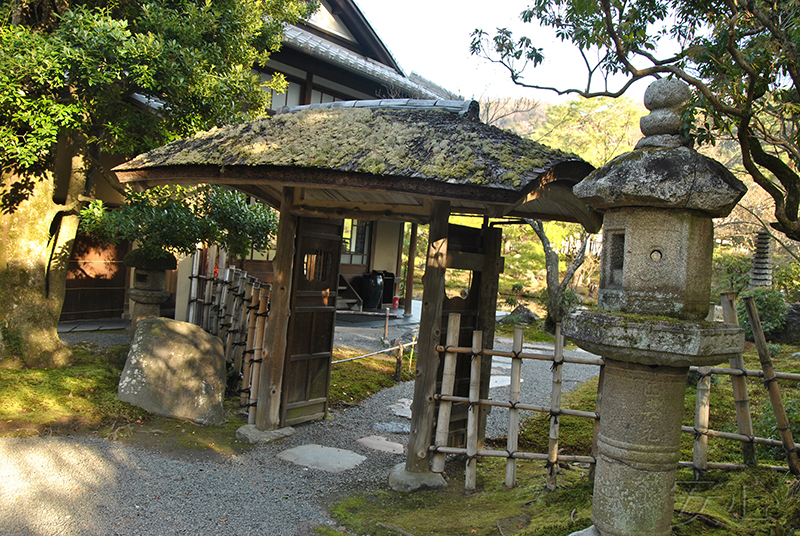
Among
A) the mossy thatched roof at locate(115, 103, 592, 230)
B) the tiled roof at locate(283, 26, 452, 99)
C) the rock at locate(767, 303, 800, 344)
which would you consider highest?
the tiled roof at locate(283, 26, 452, 99)

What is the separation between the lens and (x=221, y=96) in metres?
7.00

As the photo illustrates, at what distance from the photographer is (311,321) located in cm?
704

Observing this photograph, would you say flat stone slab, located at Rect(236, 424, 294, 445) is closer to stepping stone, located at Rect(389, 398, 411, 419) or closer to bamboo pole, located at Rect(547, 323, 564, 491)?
stepping stone, located at Rect(389, 398, 411, 419)

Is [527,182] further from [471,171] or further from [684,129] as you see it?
[684,129]

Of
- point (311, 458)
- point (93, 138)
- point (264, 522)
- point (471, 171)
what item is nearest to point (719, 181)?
point (471, 171)

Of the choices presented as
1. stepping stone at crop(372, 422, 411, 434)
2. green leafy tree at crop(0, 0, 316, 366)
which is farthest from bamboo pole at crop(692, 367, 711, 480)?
green leafy tree at crop(0, 0, 316, 366)

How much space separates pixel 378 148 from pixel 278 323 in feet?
8.52

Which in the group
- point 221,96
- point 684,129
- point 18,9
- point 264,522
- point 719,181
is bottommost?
point 264,522

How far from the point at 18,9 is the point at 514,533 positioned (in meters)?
7.76

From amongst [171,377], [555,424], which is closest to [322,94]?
[171,377]

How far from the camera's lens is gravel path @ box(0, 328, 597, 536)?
4176mm

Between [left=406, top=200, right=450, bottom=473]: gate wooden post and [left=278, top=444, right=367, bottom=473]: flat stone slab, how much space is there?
86 centimetres

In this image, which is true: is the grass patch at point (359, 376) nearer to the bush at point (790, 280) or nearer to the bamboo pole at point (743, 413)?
the bamboo pole at point (743, 413)

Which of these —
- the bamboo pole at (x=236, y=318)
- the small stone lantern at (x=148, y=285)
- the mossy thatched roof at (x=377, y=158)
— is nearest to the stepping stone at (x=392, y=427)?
the bamboo pole at (x=236, y=318)
